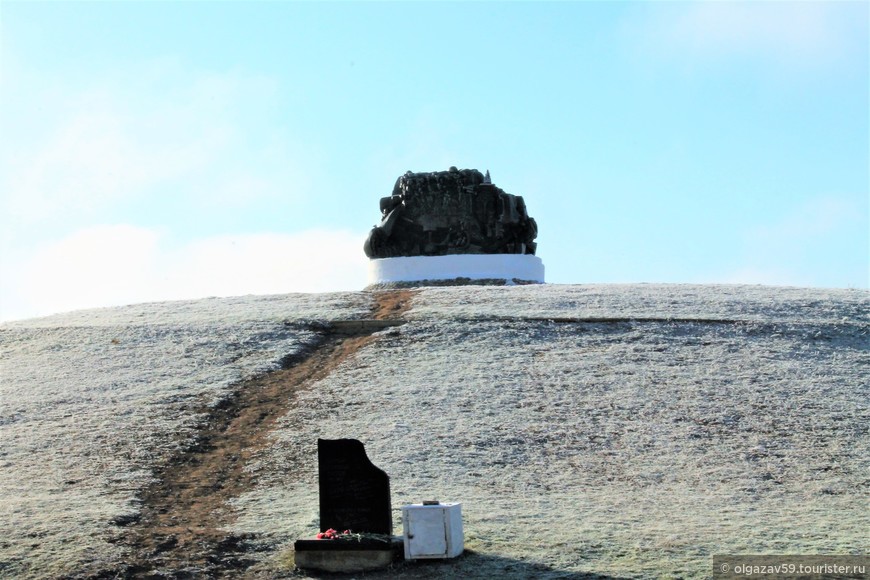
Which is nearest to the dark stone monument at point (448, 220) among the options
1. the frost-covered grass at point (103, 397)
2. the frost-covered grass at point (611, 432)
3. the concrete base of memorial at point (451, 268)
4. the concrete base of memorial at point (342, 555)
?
the concrete base of memorial at point (451, 268)

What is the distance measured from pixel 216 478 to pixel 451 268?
1588 cm

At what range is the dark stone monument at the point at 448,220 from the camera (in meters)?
30.0

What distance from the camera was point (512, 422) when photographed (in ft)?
53.0

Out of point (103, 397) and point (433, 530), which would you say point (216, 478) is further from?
point (103, 397)

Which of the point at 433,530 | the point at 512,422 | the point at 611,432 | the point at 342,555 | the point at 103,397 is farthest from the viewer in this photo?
the point at 103,397

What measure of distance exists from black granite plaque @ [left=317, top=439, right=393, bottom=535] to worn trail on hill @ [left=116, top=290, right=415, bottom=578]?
0.88 metres

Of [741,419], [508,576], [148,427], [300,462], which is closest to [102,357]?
[148,427]

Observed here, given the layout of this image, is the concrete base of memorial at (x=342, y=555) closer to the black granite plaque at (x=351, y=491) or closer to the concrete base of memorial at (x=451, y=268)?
the black granite plaque at (x=351, y=491)

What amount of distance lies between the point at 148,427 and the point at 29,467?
6.18 feet

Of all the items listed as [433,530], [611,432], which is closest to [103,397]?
[611,432]

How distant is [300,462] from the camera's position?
14.8 m

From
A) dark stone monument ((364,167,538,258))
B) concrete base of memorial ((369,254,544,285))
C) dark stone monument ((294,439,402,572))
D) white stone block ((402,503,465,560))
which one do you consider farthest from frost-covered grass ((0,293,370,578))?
dark stone monument ((364,167,538,258))

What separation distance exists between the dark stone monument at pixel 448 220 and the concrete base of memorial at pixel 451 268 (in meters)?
0.35

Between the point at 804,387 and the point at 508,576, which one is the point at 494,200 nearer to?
the point at 804,387
